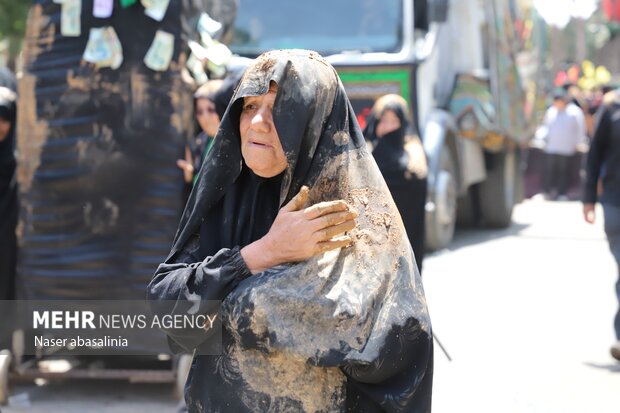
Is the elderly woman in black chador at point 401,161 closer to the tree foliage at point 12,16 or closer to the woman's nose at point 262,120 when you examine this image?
the woman's nose at point 262,120

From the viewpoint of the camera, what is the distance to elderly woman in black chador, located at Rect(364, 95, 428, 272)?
575cm

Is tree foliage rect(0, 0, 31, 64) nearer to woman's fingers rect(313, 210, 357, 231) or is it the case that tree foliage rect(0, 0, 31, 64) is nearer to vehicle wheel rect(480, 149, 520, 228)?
vehicle wheel rect(480, 149, 520, 228)

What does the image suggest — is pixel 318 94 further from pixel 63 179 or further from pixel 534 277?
pixel 534 277

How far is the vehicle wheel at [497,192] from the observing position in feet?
41.8

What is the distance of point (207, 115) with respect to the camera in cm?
523

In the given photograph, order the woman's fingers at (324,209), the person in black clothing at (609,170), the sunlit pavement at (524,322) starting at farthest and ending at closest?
1. the person in black clothing at (609,170)
2. the sunlit pavement at (524,322)
3. the woman's fingers at (324,209)

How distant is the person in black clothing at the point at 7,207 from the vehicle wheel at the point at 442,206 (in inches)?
206

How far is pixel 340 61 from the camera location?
8789 mm

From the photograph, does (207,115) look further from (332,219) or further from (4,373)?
(332,219)

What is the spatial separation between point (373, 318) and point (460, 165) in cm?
899

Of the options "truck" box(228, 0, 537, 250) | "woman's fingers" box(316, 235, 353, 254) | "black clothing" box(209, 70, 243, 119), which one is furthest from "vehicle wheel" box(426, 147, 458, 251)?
"woman's fingers" box(316, 235, 353, 254)

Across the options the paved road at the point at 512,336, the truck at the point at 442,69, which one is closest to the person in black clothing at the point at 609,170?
the paved road at the point at 512,336

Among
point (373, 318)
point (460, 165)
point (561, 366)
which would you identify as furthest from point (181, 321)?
point (460, 165)

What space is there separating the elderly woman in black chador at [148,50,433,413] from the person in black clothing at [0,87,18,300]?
3.18 meters
